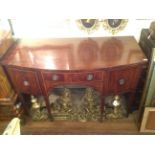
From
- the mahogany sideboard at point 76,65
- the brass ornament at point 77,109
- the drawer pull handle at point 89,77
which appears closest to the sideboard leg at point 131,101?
the mahogany sideboard at point 76,65

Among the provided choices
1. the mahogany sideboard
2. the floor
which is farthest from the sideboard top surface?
the floor

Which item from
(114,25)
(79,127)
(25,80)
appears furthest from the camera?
(79,127)

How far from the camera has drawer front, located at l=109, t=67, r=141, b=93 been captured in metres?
1.27

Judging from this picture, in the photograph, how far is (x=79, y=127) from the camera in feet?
5.39


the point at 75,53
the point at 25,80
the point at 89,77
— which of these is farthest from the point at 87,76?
the point at 25,80

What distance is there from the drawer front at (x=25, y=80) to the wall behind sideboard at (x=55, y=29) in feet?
1.49

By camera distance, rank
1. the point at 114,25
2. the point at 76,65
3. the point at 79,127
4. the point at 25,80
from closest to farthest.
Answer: the point at 76,65 < the point at 25,80 < the point at 114,25 < the point at 79,127

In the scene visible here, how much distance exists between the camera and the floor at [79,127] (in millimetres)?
1588

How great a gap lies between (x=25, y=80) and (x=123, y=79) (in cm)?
77

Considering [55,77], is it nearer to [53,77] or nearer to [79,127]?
[53,77]

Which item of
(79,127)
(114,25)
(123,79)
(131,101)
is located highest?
(114,25)

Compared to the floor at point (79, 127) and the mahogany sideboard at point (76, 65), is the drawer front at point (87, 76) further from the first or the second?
the floor at point (79, 127)

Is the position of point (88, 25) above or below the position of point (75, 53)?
above
